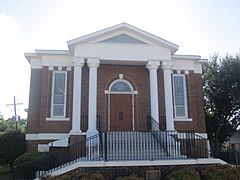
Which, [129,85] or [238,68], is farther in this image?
[238,68]

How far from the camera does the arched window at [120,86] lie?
18609 millimetres

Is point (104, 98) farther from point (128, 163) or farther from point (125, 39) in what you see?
point (128, 163)

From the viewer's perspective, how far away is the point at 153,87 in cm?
1742

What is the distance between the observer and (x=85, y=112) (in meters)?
17.8

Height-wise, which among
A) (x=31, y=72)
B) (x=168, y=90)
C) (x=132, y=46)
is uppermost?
(x=132, y=46)

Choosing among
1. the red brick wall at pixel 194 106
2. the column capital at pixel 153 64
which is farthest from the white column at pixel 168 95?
the red brick wall at pixel 194 106

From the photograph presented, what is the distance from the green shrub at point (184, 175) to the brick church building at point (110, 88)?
5781 mm

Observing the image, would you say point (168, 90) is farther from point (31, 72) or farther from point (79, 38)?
point (31, 72)

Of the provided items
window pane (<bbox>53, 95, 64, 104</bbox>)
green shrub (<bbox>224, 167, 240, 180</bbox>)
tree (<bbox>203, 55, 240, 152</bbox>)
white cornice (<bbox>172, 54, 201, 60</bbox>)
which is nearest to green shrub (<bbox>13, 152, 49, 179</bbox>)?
window pane (<bbox>53, 95, 64, 104</bbox>)

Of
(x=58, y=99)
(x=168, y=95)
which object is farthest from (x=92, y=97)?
(x=168, y=95)

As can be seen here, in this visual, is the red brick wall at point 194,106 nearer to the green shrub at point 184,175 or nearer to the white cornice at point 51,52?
the green shrub at point 184,175

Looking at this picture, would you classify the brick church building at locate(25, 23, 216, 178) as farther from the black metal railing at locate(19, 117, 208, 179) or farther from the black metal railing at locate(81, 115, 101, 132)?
the black metal railing at locate(19, 117, 208, 179)

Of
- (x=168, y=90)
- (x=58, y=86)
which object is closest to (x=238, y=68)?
(x=168, y=90)

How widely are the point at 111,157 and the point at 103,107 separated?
565 centimetres
